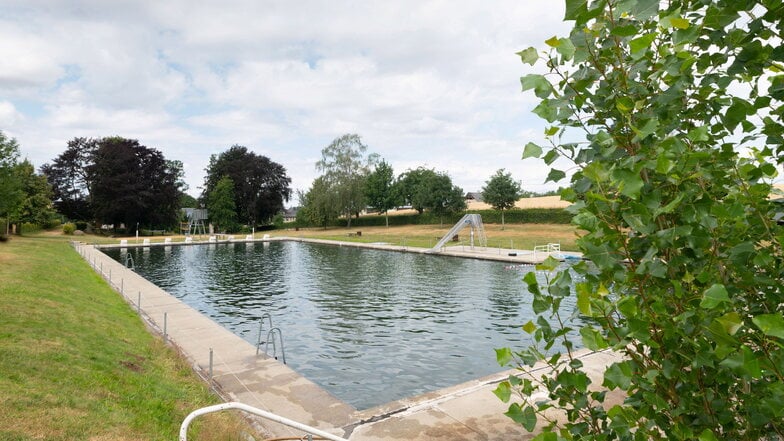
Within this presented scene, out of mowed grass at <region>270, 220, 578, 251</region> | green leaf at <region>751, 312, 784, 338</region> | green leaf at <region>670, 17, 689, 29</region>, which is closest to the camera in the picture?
green leaf at <region>751, 312, 784, 338</region>

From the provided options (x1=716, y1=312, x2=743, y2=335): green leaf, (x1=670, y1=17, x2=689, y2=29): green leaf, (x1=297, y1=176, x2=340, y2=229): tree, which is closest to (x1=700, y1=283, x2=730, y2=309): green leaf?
(x1=716, y1=312, x2=743, y2=335): green leaf

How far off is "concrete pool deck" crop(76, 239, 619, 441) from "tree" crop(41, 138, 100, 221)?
60443mm

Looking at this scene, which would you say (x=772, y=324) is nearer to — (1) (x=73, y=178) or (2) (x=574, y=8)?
(2) (x=574, y=8)

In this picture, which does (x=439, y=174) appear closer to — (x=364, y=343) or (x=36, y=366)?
(x=364, y=343)

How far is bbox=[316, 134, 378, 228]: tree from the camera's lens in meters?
68.2

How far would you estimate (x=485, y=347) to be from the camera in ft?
41.1

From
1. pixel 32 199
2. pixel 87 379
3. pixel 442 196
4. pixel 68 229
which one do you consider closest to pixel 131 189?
pixel 68 229

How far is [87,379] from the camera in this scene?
7.22 metres

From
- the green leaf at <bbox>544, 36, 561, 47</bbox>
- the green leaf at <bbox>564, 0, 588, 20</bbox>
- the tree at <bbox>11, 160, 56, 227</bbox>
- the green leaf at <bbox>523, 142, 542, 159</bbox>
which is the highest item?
the tree at <bbox>11, 160, 56, 227</bbox>

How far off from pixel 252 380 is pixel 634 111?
8.92 meters

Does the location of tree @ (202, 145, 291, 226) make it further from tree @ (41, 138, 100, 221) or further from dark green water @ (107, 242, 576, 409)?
dark green water @ (107, 242, 576, 409)

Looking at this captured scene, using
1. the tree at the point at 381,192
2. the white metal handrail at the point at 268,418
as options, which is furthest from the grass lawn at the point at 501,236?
the white metal handrail at the point at 268,418

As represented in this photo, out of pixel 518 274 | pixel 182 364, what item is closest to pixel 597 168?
pixel 182 364

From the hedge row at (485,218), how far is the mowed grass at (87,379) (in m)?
38.3
